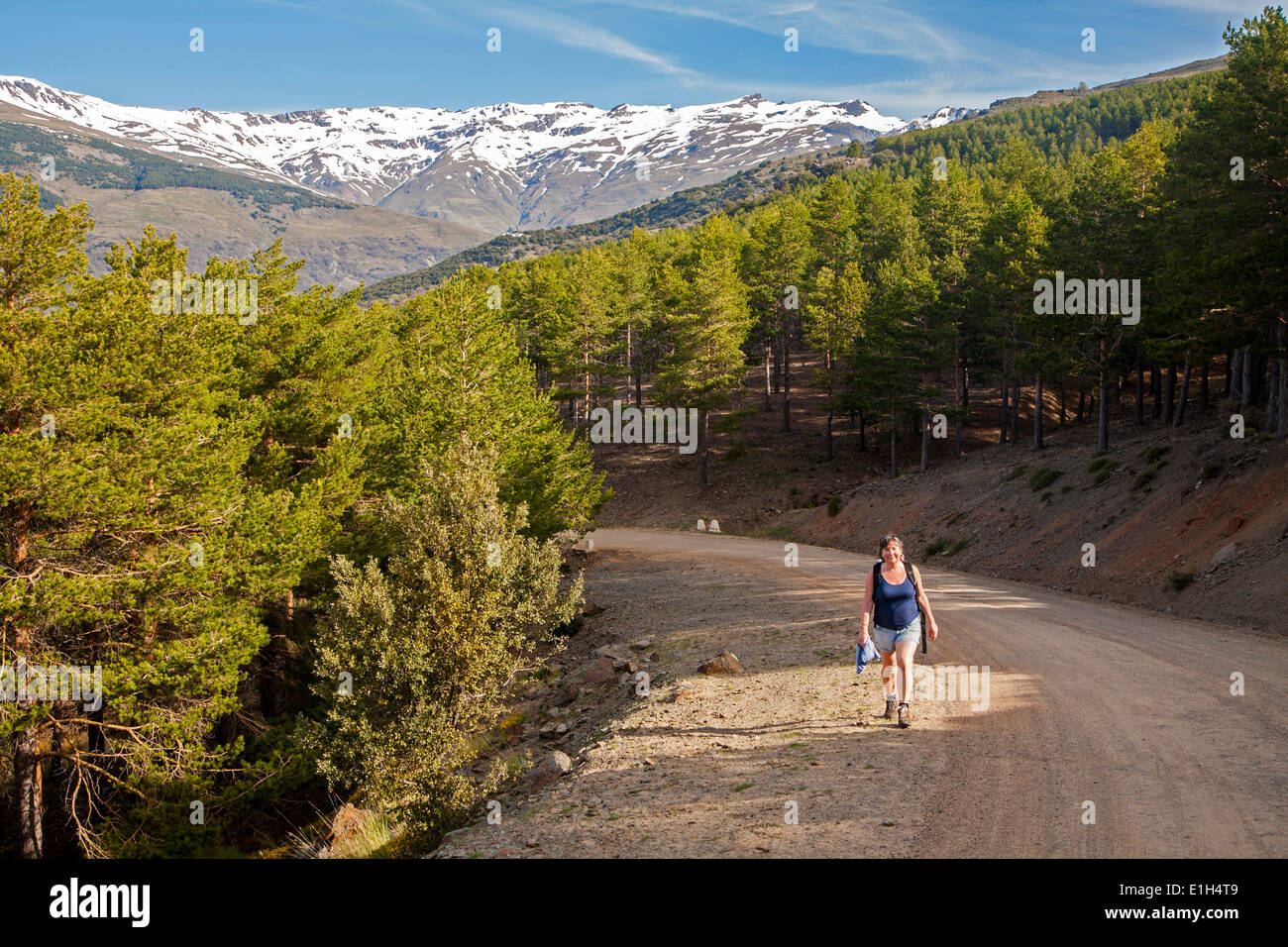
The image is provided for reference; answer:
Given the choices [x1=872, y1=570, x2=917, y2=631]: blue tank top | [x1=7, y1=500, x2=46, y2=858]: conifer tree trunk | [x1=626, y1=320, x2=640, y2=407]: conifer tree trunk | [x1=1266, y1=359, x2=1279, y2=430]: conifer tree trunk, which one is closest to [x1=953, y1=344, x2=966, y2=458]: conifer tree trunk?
[x1=1266, y1=359, x2=1279, y2=430]: conifer tree trunk

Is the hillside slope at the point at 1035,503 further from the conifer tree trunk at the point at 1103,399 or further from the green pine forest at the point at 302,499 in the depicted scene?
the green pine forest at the point at 302,499

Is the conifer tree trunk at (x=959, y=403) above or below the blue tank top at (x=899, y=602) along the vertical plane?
above

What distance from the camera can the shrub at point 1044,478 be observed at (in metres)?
32.7

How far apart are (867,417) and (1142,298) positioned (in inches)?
739

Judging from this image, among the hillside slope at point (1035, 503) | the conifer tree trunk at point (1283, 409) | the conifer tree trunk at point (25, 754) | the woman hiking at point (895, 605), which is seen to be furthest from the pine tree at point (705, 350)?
the woman hiking at point (895, 605)

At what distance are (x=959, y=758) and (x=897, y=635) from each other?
1.57m

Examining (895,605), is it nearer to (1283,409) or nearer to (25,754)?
(25,754)

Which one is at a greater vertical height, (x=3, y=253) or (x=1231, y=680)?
(x=3, y=253)

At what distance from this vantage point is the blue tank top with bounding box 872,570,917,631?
1012 centimetres

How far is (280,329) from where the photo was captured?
2472cm

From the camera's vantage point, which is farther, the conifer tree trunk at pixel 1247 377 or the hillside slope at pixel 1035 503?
the conifer tree trunk at pixel 1247 377

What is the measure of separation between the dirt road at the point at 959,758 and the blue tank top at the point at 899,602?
5.10 ft

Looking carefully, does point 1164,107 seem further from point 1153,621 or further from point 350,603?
point 350,603
